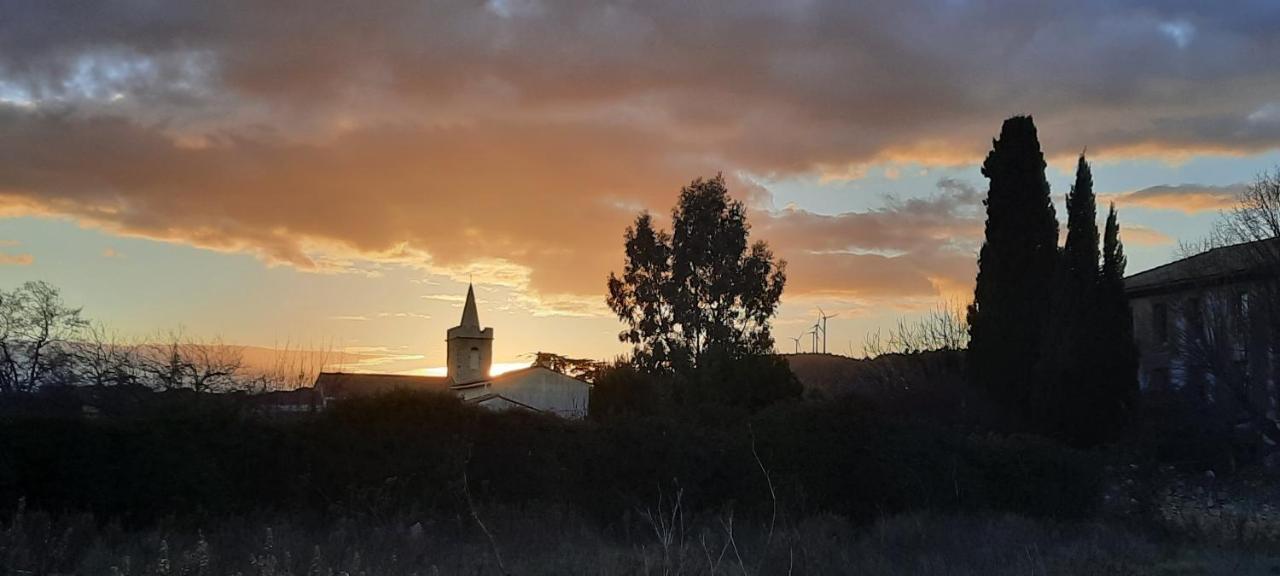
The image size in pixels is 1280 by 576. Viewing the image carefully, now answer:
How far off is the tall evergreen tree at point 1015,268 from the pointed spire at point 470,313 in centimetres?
4054

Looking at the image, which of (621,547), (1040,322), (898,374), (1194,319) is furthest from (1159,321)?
(621,547)

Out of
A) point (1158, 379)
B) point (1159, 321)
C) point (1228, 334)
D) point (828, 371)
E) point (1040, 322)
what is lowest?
point (1158, 379)

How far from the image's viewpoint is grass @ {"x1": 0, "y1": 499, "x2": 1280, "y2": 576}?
9.27 metres

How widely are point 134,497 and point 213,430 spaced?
3.94 feet

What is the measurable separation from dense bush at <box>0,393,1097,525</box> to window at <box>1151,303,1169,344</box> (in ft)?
91.7

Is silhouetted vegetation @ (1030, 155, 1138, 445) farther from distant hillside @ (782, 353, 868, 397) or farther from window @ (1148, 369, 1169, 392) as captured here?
distant hillside @ (782, 353, 868, 397)

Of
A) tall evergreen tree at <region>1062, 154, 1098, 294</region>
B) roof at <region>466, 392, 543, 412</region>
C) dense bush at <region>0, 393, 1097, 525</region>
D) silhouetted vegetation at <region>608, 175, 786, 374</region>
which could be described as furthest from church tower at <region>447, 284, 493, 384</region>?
dense bush at <region>0, 393, 1097, 525</region>

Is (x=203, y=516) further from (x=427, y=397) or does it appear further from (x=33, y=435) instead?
(x=427, y=397)

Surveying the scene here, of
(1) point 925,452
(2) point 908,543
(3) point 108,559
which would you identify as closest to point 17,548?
(3) point 108,559

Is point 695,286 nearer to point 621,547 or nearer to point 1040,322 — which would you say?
point 1040,322

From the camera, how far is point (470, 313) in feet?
222

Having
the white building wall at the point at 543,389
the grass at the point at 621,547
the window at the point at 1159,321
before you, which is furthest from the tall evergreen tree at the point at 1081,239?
the white building wall at the point at 543,389

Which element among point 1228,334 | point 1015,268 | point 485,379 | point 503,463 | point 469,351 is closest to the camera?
point 503,463

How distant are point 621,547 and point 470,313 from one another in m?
56.6
